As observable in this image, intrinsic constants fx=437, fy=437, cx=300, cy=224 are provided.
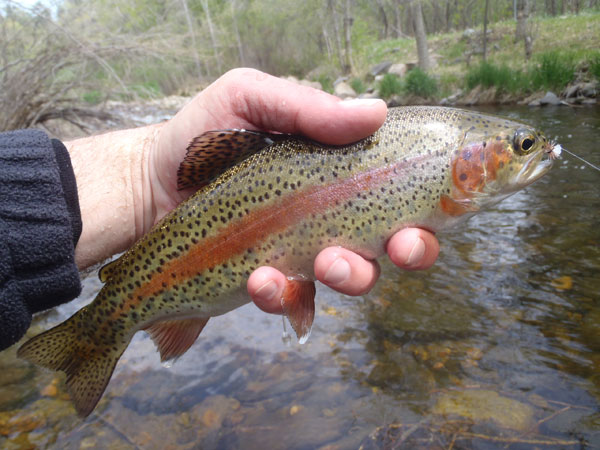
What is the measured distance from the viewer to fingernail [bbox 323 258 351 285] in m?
2.21

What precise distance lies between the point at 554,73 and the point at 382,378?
16284mm

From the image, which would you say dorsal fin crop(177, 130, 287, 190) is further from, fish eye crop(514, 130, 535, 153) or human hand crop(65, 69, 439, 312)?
fish eye crop(514, 130, 535, 153)

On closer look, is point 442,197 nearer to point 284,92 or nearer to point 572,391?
point 284,92

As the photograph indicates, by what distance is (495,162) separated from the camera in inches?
85.1

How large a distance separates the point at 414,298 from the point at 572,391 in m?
1.92

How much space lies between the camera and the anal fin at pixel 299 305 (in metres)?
2.32

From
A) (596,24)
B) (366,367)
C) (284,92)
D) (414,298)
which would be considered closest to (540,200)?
(414,298)

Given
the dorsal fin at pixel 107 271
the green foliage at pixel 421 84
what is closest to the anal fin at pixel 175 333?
the dorsal fin at pixel 107 271

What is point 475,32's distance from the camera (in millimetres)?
35125

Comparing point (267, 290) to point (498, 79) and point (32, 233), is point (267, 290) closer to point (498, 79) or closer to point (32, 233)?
point (32, 233)

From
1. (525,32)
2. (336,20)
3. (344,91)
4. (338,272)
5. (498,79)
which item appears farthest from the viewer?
(336,20)

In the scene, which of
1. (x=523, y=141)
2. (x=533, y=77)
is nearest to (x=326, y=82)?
(x=533, y=77)

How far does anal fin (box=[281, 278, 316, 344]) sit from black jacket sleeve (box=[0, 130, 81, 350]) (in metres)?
1.13

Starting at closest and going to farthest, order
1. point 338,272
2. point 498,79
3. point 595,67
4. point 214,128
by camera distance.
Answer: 1. point 338,272
2. point 214,128
3. point 595,67
4. point 498,79
